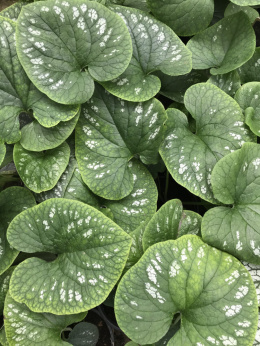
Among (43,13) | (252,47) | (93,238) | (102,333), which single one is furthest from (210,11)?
(102,333)

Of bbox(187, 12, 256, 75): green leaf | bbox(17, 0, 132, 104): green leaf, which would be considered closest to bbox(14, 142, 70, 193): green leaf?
bbox(17, 0, 132, 104): green leaf

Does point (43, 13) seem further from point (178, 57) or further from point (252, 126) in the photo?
point (252, 126)

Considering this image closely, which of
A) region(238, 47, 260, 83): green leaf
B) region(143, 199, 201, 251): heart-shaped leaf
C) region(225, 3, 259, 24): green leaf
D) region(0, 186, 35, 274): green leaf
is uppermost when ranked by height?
region(225, 3, 259, 24): green leaf

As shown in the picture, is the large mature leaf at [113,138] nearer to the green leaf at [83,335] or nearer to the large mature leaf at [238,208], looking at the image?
the large mature leaf at [238,208]

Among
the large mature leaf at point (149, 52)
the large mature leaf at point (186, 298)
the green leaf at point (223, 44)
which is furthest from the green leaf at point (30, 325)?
the green leaf at point (223, 44)

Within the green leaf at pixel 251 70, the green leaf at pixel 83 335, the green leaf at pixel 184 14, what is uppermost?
the green leaf at pixel 184 14

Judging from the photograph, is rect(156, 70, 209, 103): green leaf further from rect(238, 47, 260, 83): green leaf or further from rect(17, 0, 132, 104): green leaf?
rect(17, 0, 132, 104): green leaf
